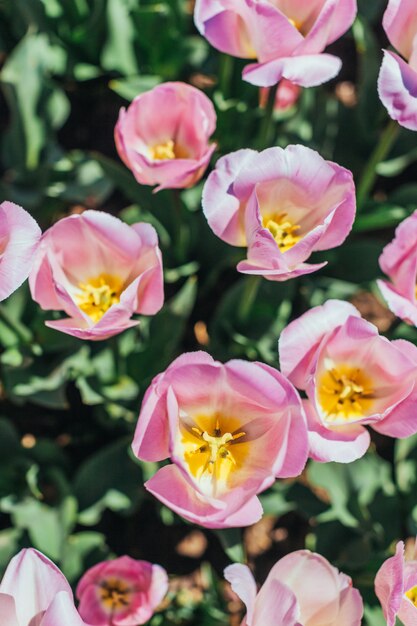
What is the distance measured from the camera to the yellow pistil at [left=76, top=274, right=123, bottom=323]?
1.50 metres

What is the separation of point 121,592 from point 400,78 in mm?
1062

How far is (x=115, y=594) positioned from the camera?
1549mm

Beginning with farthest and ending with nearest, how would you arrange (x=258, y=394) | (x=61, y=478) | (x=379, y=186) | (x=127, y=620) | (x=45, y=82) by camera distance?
(x=379, y=186) < (x=45, y=82) < (x=61, y=478) < (x=127, y=620) < (x=258, y=394)

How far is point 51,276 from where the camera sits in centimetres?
133

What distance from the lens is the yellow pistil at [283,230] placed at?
1.46 meters

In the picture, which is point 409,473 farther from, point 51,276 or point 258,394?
point 51,276

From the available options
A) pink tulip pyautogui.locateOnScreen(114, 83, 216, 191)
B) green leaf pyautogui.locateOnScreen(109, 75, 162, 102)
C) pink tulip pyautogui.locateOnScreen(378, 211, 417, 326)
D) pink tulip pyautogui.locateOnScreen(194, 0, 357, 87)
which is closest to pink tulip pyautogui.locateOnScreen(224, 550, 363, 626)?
pink tulip pyautogui.locateOnScreen(378, 211, 417, 326)

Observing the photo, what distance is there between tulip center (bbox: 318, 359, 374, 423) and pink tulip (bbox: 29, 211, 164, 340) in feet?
1.15

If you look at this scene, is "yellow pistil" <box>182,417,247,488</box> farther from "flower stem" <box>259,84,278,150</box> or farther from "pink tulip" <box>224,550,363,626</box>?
"flower stem" <box>259,84,278,150</box>

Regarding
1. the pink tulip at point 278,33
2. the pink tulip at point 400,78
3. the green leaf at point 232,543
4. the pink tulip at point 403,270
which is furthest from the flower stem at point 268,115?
the green leaf at point 232,543

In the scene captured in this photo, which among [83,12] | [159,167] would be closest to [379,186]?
[83,12]

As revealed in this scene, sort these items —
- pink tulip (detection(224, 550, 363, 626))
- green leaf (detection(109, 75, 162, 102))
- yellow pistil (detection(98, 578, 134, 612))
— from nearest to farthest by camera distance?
pink tulip (detection(224, 550, 363, 626)), yellow pistil (detection(98, 578, 134, 612)), green leaf (detection(109, 75, 162, 102))

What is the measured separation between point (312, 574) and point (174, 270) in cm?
77

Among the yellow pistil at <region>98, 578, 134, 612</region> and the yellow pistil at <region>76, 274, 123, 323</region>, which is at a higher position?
the yellow pistil at <region>76, 274, 123, 323</region>
